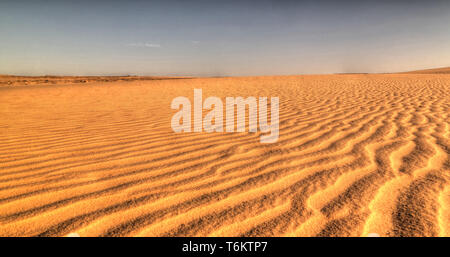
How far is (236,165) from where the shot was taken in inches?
87.0

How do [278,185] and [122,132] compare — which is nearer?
[278,185]

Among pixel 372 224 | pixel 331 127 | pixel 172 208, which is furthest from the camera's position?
pixel 331 127

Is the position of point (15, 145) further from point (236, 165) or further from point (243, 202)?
point (243, 202)

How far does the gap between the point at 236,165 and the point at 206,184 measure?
0.45m

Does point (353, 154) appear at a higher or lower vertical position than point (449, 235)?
higher

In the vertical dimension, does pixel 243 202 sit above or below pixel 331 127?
below

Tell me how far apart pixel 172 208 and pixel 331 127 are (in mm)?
2729

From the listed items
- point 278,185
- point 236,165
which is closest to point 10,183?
point 236,165

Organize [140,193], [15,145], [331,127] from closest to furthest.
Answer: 1. [140,193]
2. [15,145]
3. [331,127]

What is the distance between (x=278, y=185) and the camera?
181cm

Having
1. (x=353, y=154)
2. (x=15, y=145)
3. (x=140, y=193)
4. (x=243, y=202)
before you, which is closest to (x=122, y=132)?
(x=15, y=145)
